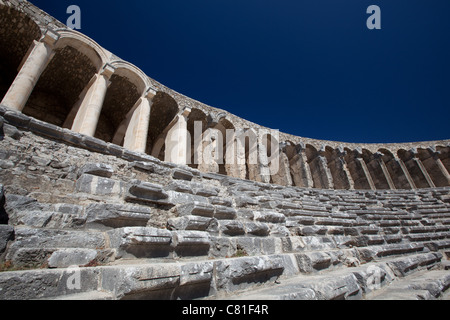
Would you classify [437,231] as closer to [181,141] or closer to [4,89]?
[181,141]

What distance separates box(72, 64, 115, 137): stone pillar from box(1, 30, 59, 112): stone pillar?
1.39m

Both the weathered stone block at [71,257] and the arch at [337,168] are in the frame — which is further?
the arch at [337,168]

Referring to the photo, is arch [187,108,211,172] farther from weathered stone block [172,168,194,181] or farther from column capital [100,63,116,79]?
weathered stone block [172,168,194,181]

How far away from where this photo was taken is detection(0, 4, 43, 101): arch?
6762 millimetres

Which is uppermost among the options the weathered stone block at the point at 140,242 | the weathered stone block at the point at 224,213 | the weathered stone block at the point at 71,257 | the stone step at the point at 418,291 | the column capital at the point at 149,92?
the column capital at the point at 149,92

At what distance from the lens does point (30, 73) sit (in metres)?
5.84

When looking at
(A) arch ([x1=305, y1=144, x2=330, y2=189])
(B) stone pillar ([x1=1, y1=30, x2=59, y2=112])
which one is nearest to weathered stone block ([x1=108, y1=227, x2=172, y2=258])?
(B) stone pillar ([x1=1, y1=30, x2=59, y2=112])

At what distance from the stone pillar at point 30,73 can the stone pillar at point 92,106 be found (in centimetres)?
139

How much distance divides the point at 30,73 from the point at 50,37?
1.56 m

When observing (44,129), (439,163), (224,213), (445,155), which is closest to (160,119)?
(44,129)

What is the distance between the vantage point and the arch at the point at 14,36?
266 inches

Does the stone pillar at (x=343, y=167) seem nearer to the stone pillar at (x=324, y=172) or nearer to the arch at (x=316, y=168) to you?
the stone pillar at (x=324, y=172)

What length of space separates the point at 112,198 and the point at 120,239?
1.15m

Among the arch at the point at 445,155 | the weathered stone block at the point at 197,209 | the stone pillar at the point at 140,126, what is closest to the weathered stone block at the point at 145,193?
the weathered stone block at the point at 197,209
